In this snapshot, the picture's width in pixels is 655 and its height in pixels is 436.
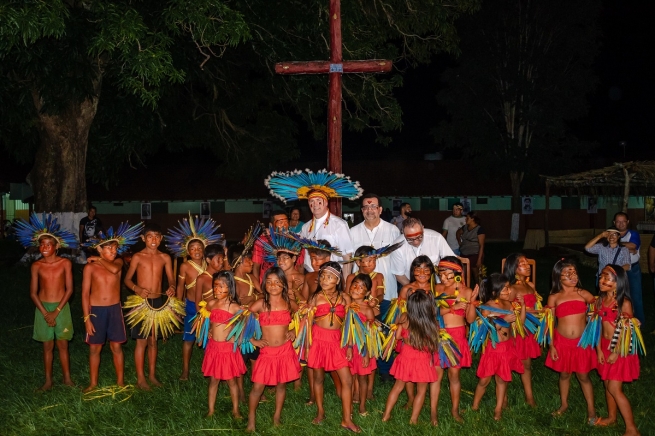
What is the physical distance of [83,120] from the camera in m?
15.0

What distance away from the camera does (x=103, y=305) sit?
22.6 feet

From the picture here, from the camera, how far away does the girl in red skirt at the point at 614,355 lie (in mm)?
5586

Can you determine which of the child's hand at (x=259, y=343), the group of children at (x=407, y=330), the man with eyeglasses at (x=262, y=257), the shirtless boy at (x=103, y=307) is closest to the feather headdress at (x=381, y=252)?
the group of children at (x=407, y=330)

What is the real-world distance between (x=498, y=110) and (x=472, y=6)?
16916 millimetres

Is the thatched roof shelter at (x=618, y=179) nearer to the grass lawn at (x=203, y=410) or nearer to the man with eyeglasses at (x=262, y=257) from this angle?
the grass lawn at (x=203, y=410)

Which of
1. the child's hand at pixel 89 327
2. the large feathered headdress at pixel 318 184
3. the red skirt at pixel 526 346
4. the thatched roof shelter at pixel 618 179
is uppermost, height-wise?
the thatched roof shelter at pixel 618 179

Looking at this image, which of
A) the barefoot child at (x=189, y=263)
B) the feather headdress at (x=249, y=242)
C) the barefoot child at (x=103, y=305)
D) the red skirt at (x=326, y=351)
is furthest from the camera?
the barefoot child at (x=189, y=263)

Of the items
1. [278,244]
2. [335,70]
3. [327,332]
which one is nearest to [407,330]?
[327,332]

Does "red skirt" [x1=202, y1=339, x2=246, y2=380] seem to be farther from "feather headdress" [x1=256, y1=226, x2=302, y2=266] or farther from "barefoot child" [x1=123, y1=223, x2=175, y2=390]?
"barefoot child" [x1=123, y1=223, x2=175, y2=390]

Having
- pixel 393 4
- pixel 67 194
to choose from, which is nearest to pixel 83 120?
pixel 67 194

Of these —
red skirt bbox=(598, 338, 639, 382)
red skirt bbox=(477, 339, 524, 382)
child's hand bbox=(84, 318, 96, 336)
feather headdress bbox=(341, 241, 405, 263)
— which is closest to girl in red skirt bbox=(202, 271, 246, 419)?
feather headdress bbox=(341, 241, 405, 263)

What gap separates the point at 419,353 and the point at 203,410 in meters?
2.06

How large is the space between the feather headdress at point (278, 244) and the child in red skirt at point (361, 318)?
27.8 inches

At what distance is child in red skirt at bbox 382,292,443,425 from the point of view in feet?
19.0
